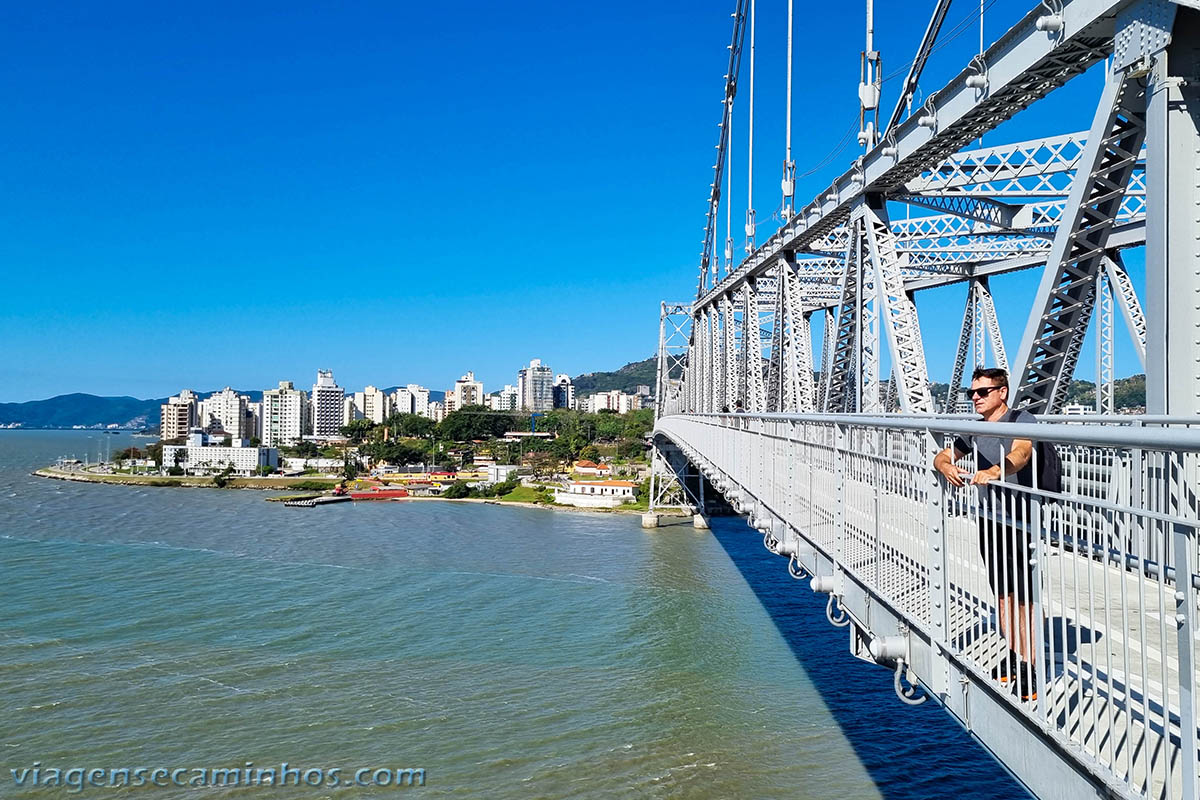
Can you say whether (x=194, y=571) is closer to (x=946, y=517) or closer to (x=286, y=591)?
(x=286, y=591)

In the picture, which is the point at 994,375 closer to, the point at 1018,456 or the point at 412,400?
the point at 1018,456

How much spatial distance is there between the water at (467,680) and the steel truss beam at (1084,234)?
244 inches

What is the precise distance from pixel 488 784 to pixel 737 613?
→ 9619 mm

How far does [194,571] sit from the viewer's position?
23.9 metres

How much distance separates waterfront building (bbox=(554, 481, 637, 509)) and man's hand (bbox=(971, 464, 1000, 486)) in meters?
40.6

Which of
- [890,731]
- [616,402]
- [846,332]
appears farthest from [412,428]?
[890,731]

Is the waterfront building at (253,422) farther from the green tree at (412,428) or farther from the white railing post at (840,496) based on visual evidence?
the white railing post at (840,496)

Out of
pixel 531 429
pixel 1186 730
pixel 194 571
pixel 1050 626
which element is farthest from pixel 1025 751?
pixel 531 429

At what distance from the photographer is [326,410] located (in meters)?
147

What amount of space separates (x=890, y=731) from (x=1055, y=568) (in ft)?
26.6

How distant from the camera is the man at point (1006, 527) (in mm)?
2977

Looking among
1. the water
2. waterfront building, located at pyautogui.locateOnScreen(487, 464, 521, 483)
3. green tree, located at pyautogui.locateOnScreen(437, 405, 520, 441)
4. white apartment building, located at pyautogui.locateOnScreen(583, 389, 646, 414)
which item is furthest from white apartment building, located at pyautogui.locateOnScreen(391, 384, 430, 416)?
the water

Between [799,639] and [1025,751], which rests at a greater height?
[1025,751]

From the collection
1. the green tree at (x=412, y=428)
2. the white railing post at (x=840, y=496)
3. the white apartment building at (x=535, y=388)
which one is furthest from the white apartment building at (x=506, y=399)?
the white railing post at (x=840, y=496)
